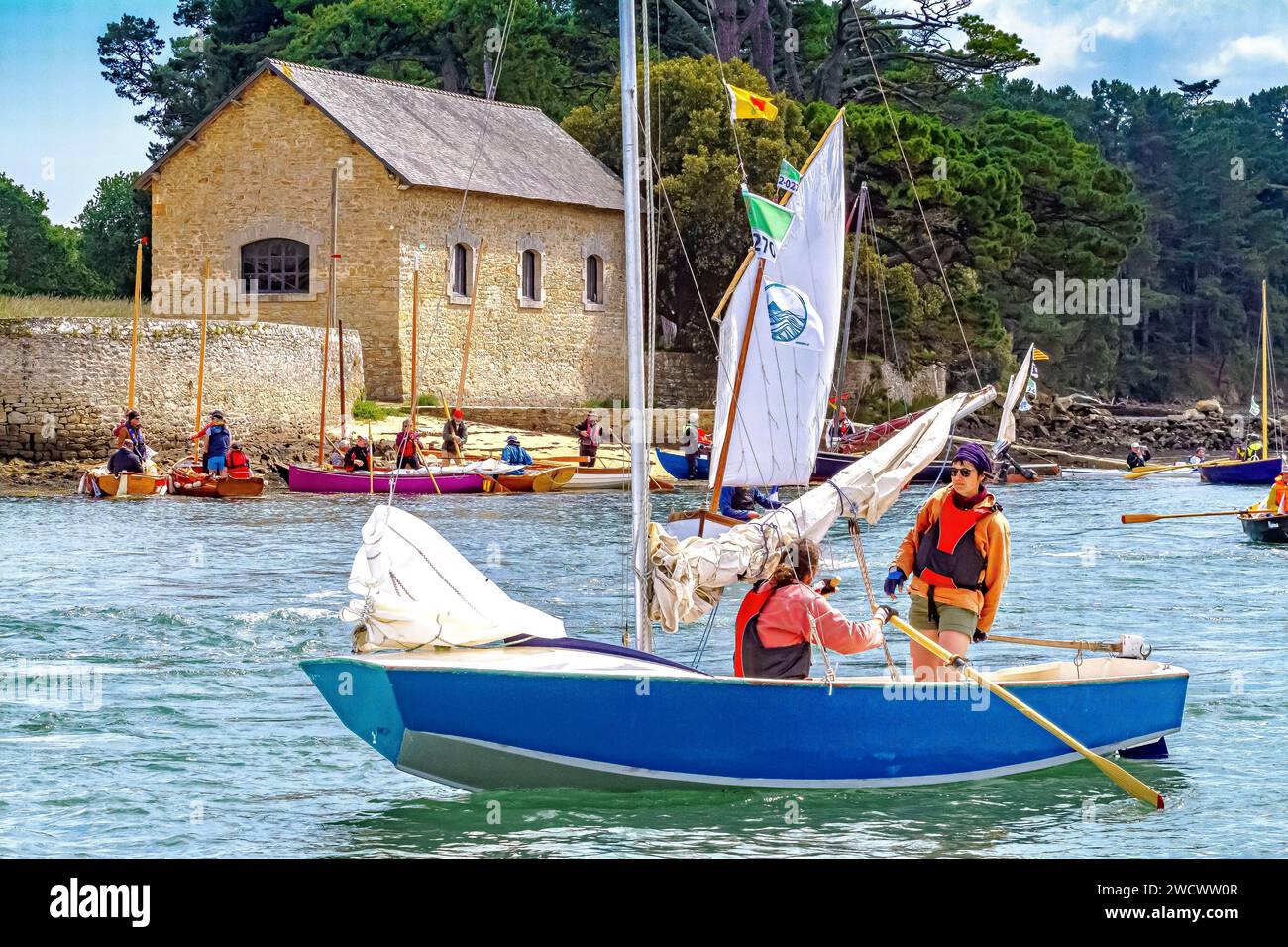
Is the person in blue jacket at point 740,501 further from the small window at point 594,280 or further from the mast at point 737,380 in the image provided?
the small window at point 594,280

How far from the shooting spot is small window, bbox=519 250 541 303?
150ft

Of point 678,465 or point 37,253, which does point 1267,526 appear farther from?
point 37,253

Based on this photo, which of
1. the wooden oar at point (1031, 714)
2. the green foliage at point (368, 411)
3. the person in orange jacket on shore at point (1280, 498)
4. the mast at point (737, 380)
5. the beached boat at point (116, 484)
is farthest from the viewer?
the green foliage at point (368, 411)

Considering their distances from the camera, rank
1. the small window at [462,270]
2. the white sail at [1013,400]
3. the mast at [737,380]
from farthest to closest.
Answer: the small window at [462,270] → the mast at [737,380] → the white sail at [1013,400]

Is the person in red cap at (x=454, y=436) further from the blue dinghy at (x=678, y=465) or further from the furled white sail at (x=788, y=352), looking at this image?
the furled white sail at (x=788, y=352)

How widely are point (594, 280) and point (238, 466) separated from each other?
51.1 feet

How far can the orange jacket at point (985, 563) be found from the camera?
38.2 feet

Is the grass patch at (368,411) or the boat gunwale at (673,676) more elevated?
the grass patch at (368,411)

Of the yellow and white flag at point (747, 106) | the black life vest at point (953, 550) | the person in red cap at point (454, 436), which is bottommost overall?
the black life vest at point (953, 550)

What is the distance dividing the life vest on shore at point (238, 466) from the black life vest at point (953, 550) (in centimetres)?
2414

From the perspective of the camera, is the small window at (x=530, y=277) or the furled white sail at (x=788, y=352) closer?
the furled white sail at (x=788, y=352)

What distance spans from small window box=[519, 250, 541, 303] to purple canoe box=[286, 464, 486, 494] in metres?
10.9

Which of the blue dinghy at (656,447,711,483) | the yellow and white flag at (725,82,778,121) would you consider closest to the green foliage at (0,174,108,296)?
the blue dinghy at (656,447,711,483)

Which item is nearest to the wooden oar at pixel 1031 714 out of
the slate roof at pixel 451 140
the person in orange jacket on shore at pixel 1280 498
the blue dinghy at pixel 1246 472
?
the person in orange jacket on shore at pixel 1280 498
